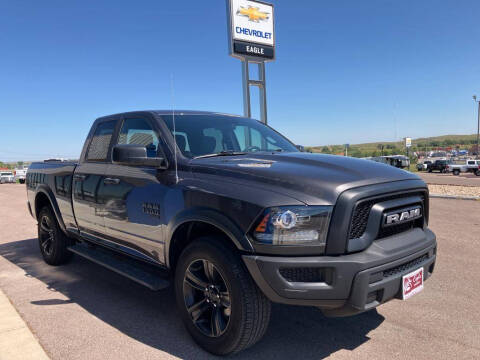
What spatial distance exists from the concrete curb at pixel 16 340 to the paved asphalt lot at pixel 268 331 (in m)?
0.08

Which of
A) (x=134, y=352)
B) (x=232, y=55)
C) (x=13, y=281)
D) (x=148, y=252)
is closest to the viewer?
(x=134, y=352)

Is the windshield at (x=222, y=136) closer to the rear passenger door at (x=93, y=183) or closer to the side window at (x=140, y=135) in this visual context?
the side window at (x=140, y=135)

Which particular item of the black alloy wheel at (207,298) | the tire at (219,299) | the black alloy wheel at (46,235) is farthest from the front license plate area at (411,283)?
the black alloy wheel at (46,235)

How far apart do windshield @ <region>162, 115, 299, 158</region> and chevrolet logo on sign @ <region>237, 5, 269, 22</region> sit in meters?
10.8

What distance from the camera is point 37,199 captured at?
18.0 feet

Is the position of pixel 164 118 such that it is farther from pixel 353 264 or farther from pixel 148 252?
pixel 353 264

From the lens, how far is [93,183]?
400 cm

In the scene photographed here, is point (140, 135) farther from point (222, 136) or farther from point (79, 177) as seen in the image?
point (79, 177)

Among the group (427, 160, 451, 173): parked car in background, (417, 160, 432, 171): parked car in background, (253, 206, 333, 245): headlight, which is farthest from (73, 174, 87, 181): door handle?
(417, 160, 432, 171): parked car in background

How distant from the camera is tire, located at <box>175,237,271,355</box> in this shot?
95.0 inches

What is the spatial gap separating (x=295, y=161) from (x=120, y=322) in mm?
2153

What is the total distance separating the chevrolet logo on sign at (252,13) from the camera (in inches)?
539

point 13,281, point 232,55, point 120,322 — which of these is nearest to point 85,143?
point 13,281

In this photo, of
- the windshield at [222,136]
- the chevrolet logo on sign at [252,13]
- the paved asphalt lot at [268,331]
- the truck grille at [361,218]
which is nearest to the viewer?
the truck grille at [361,218]
